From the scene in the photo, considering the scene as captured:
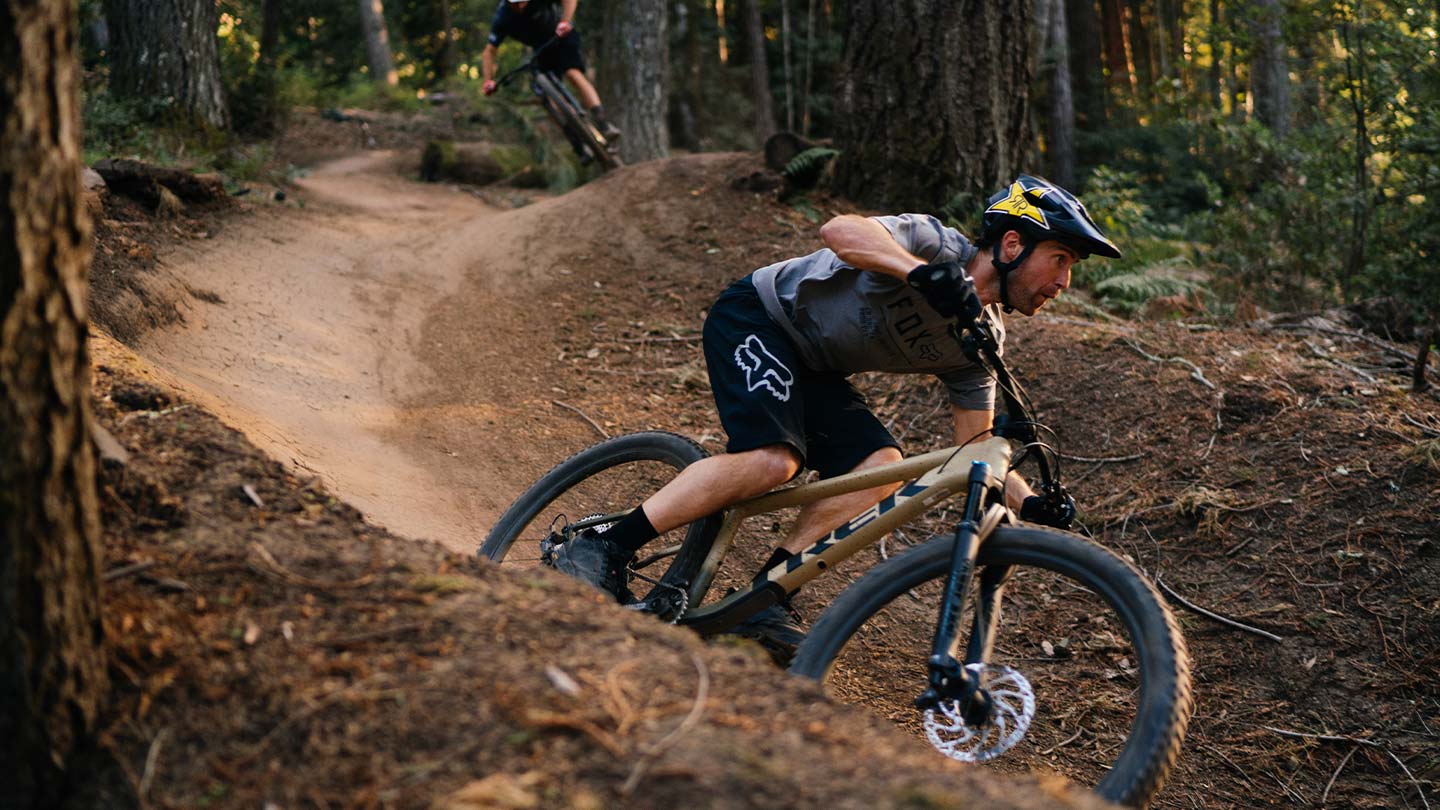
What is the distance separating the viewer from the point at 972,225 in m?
8.39

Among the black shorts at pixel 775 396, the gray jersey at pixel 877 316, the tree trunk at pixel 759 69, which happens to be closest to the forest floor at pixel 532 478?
the black shorts at pixel 775 396

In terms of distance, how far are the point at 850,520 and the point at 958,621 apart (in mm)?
854

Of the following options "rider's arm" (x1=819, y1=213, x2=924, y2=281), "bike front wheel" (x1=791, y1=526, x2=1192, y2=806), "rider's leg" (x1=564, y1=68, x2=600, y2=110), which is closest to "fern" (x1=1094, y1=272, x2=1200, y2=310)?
"bike front wheel" (x1=791, y1=526, x2=1192, y2=806)

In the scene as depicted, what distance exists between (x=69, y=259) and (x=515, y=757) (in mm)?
1366

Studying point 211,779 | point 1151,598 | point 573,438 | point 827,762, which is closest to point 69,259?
point 211,779

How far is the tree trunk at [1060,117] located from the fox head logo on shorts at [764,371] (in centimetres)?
1578

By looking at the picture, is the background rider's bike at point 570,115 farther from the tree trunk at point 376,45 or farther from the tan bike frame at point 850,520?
the tree trunk at point 376,45

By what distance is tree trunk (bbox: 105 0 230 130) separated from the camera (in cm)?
1120

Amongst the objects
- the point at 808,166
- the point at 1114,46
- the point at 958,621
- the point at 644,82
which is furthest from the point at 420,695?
the point at 1114,46

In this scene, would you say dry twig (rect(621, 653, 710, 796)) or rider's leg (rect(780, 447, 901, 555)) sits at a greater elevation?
dry twig (rect(621, 653, 710, 796))

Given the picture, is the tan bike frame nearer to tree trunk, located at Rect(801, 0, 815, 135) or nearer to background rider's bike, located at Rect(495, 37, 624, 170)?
background rider's bike, located at Rect(495, 37, 624, 170)

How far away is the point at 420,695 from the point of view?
7.63ft

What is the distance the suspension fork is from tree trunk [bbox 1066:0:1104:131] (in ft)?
72.8

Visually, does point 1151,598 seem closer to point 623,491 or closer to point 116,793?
point 116,793
